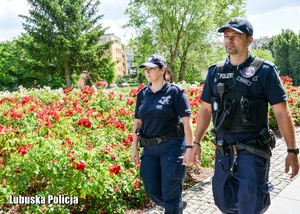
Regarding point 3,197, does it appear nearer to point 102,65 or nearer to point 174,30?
point 174,30

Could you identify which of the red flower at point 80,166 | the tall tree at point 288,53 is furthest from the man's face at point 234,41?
the tall tree at point 288,53

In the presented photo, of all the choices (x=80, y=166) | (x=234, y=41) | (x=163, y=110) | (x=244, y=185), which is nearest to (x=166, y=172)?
(x=163, y=110)

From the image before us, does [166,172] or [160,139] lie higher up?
[160,139]

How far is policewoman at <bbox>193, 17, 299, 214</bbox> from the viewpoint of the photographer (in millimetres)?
2818

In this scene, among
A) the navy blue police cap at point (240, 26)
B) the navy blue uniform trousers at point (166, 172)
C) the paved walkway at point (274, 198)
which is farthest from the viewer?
the paved walkway at point (274, 198)

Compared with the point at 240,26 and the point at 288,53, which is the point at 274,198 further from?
the point at 288,53

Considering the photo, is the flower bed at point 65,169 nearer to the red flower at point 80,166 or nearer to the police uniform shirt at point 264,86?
the red flower at point 80,166

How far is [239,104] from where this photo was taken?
2.92 m

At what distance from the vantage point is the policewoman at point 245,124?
2818 millimetres

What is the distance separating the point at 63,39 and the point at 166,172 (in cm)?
3187

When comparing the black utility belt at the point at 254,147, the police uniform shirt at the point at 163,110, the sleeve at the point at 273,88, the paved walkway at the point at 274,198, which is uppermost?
the sleeve at the point at 273,88

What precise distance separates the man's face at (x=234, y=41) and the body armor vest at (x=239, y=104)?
18cm

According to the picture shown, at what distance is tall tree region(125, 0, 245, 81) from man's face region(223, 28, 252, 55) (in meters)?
28.4

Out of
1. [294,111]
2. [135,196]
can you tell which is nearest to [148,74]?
[135,196]
